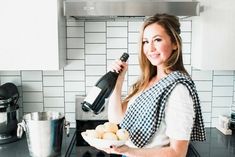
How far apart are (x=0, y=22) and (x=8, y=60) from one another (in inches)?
7.3

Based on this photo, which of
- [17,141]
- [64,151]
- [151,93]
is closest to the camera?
[151,93]

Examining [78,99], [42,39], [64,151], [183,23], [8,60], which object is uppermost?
[183,23]

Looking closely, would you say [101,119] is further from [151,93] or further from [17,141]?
[151,93]

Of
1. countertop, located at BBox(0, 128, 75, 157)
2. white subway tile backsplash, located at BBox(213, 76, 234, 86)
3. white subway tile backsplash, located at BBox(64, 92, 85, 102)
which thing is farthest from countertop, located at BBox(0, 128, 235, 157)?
white subway tile backsplash, located at BBox(213, 76, 234, 86)

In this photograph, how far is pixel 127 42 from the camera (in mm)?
1890

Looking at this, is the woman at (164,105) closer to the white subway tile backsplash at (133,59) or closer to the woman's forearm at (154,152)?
the woman's forearm at (154,152)

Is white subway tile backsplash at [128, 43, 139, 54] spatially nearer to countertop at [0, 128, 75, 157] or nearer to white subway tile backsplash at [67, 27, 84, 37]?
white subway tile backsplash at [67, 27, 84, 37]

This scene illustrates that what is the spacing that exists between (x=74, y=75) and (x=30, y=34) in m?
0.47

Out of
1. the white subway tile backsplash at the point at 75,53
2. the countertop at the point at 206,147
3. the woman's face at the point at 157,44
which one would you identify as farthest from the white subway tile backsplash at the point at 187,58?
→ the woman's face at the point at 157,44

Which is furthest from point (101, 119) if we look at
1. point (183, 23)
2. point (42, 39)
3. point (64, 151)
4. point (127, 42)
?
point (183, 23)

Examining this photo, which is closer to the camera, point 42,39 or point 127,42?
point 42,39

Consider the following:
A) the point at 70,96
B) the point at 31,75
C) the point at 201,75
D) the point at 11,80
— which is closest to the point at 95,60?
the point at 70,96

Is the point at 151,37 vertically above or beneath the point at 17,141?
above

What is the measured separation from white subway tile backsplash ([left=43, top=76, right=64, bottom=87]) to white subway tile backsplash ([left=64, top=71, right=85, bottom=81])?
0.10ft
